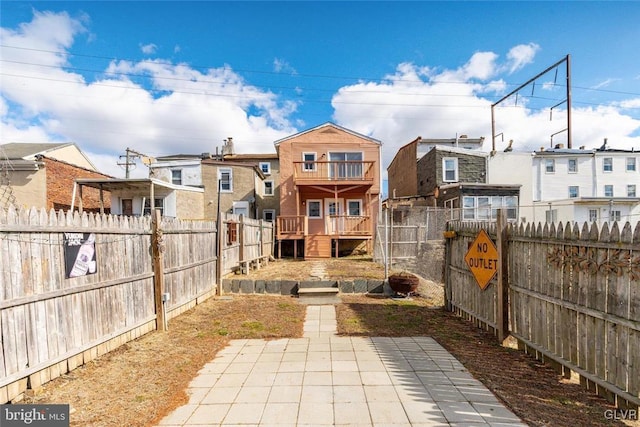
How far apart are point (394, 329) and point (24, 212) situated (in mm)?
5688

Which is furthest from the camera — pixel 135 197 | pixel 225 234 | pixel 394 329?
pixel 135 197

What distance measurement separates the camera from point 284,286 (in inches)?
352

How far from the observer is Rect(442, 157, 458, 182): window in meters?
22.2

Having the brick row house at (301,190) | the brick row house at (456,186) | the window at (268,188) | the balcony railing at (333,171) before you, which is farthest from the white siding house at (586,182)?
the window at (268,188)

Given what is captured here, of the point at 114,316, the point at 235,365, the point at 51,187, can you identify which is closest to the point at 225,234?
the point at 114,316

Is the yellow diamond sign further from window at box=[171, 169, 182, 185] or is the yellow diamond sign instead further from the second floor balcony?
window at box=[171, 169, 182, 185]

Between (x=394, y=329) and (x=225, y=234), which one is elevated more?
(x=225, y=234)

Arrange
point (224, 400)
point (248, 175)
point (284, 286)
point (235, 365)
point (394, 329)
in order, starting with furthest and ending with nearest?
point (248, 175) < point (284, 286) < point (394, 329) < point (235, 365) < point (224, 400)

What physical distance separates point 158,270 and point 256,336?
2.20m

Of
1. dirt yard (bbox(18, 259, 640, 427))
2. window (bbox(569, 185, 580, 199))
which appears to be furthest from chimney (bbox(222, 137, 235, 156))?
window (bbox(569, 185, 580, 199))

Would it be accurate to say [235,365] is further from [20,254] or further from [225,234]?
[225,234]

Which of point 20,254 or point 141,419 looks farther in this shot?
point 20,254

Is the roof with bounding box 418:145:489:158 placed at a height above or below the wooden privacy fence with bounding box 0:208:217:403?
above

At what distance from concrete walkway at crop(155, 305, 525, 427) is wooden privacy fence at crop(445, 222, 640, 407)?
1.08 metres
